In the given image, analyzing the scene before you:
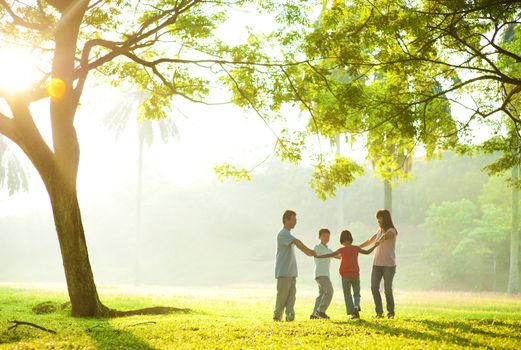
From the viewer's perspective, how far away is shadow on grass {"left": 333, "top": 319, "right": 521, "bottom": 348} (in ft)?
29.2

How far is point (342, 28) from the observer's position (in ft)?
42.6

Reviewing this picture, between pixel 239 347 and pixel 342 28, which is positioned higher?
pixel 342 28

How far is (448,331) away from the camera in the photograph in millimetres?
9820

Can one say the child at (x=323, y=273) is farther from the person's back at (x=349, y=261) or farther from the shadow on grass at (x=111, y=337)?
the shadow on grass at (x=111, y=337)

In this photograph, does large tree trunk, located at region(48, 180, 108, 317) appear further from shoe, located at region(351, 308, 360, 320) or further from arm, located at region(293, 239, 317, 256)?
shoe, located at region(351, 308, 360, 320)

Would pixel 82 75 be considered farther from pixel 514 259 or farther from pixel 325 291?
pixel 514 259

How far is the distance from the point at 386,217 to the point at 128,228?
71.4 metres

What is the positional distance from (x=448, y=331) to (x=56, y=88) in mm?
9522

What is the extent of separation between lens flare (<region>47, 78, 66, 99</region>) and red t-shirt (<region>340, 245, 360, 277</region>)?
23.3 ft

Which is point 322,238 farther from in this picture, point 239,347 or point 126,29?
point 126,29

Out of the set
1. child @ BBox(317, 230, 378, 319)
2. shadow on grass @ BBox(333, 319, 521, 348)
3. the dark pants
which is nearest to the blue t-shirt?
child @ BBox(317, 230, 378, 319)

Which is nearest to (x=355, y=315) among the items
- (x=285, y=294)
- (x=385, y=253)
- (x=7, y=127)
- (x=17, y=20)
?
(x=385, y=253)

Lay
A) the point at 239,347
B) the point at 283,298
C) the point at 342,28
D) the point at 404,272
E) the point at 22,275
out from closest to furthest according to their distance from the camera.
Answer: the point at 239,347
the point at 283,298
the point at 342,28
the point at 404,272
the point at 22,275

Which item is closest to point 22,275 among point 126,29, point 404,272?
point 404,272
